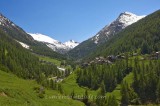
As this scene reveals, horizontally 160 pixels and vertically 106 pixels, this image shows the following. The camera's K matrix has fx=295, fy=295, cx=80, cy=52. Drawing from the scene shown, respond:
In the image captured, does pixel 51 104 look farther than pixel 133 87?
No

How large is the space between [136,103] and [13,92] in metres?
111

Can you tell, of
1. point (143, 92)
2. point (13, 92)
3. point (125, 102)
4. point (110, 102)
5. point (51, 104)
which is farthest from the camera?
point (143, 92)

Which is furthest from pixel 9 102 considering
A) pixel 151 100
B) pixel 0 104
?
pixel 151 100

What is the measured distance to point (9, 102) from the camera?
59.6 meters

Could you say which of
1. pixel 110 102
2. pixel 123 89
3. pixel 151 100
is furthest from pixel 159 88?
pixel 110 102

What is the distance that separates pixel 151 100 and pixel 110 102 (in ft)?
195

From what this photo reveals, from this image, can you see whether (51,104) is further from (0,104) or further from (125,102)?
(125,102)

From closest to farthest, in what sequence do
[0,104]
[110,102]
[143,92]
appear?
[0,104]
[110,102]
[143,92]

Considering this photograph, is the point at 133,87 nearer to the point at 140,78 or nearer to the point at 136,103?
the point at 140,78

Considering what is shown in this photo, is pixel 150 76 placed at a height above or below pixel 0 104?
above

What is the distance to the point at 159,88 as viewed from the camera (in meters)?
171

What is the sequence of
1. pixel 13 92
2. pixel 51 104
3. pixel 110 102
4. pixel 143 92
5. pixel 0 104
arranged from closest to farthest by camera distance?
Answer: pixel 0 104 → pixel 13 92 → pixel 51 104 → pixel 110 102 → pixel 143 92

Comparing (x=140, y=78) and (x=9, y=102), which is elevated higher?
(x=140, y=78)

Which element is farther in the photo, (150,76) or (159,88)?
(150,76)
